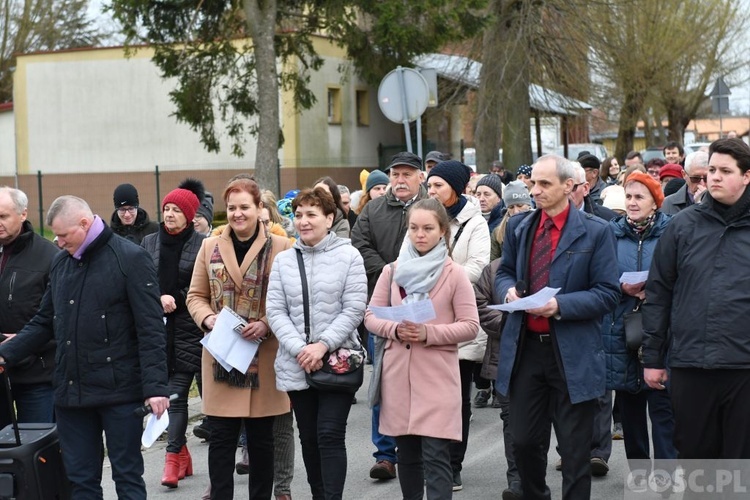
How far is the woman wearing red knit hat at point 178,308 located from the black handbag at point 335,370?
1.63 metres

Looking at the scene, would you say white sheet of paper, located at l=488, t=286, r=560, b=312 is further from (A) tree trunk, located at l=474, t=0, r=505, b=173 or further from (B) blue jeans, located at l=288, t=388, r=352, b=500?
(A) tree trunk, located at l=474, t=0, r=505, b=173

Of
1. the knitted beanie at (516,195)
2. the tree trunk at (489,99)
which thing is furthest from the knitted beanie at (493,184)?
the tree trunk at (489,99)

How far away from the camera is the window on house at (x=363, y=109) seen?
124 ft

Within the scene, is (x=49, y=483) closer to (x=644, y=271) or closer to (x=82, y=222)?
(x=82, y=222)

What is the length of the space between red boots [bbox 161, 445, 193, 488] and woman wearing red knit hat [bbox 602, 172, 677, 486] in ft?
10.2

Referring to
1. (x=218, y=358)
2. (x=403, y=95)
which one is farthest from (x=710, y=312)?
(x=403, y=95)

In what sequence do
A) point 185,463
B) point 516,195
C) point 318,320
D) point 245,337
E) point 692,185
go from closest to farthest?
point 318,320, point 245,337, point 185,463, point 516,195, point 692,185

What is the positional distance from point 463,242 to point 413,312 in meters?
1.59

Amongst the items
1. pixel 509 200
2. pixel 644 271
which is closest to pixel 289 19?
pixel 509 200

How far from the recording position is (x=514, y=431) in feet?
19.6


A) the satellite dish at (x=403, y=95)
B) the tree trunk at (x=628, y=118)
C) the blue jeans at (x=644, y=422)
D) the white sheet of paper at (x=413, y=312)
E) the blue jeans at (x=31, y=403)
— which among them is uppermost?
the tree trunk at (x=628, y=118)

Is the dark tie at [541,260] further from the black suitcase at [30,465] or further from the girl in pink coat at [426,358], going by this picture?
the black suitcase at [30,465]

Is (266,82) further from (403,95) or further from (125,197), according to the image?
(125,197)

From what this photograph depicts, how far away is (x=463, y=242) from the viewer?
7477 mm
